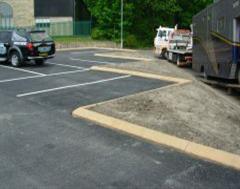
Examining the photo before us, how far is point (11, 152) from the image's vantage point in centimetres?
859

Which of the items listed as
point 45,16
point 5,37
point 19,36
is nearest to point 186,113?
point 19,36

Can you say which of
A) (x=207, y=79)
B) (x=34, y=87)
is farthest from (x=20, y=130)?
(x=207, y=79)

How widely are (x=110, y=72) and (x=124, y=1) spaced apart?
26.9 meters

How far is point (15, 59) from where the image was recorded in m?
22.4

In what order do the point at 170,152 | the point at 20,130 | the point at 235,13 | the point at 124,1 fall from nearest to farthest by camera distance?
the point at 170,152
the point at 20,130
the point at 235,13
the point at 124,1

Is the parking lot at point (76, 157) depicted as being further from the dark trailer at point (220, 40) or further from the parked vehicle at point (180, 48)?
the parked vehicle at point (180, 48)

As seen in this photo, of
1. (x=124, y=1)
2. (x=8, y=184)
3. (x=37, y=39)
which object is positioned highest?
(x=124, y=1)

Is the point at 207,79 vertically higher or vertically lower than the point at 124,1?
lower

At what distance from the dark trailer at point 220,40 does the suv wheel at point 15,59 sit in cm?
873

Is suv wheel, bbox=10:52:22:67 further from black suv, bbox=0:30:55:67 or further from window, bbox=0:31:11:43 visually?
window, bbox=0:31:11:43

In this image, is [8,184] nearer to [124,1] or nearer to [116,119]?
[116,119]

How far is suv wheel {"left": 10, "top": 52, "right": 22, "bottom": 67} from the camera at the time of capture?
22.1 m

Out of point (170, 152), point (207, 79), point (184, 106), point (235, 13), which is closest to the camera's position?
point (170, 152)

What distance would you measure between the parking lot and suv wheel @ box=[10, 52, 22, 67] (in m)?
8.45
